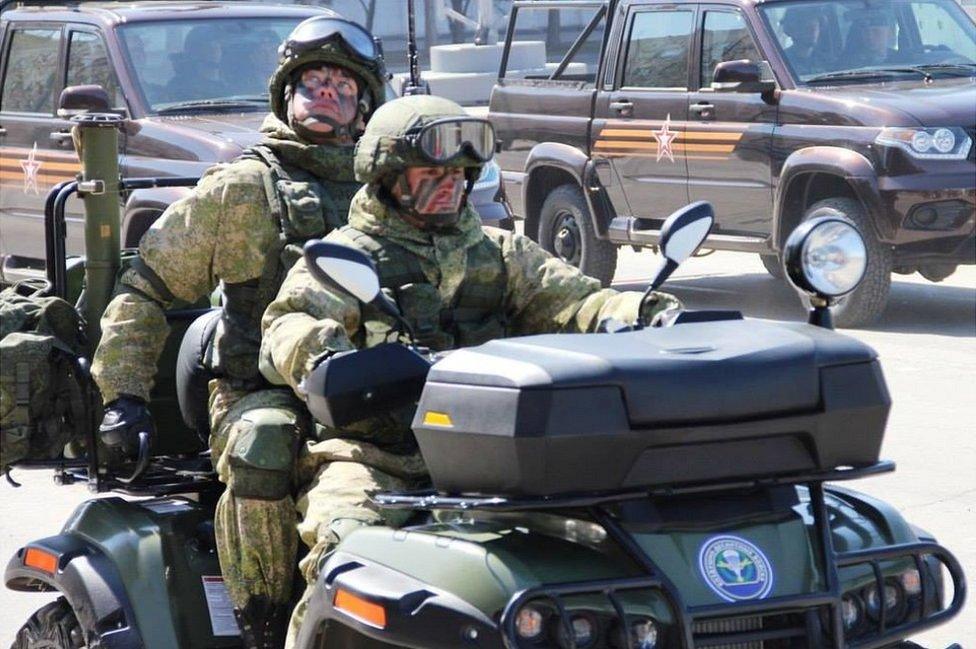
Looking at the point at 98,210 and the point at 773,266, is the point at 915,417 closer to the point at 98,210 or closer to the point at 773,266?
the point at 773,266

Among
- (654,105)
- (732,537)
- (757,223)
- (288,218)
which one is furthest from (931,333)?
(732,537)

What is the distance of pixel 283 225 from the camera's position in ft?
15.8

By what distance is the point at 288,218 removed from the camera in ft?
15.8

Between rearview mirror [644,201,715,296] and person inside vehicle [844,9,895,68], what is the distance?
8704 millimetres

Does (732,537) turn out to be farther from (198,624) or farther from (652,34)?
(652,34)

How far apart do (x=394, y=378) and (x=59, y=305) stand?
1.72m

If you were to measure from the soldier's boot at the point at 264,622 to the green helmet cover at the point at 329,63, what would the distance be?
55.9 inches

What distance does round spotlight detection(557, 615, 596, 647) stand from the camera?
10.7 feet

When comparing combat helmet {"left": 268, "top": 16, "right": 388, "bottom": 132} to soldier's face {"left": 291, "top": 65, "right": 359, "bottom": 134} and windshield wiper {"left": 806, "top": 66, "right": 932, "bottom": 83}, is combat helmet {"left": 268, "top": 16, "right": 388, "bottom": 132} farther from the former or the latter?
windshield wiper {"left": 806, "top": 66, "right": 932, "bottom": 83}

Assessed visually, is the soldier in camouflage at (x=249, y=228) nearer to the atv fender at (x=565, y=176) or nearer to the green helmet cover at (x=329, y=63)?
the green helmet cover at (x=329, y=63)

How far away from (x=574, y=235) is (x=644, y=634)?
35.2ft

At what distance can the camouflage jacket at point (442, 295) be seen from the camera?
3787 mm

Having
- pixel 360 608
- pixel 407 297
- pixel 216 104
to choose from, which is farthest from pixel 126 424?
pixel 216 104

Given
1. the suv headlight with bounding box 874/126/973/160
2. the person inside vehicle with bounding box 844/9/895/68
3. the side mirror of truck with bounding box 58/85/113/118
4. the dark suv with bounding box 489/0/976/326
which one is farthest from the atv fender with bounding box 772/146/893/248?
the side mirror of truck with bounding box 58/85/113/118
